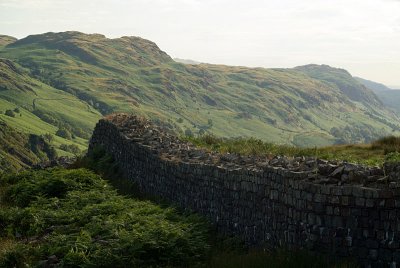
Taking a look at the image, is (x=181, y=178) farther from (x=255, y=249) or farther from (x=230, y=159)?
(x=255, y=249)

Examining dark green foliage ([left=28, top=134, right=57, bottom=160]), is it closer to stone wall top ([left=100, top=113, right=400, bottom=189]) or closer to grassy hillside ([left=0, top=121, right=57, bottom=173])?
grassy hillside ([left=0, top=121, right=57, bottom=173])

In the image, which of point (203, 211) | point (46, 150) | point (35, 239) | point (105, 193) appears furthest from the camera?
point (46, 150)

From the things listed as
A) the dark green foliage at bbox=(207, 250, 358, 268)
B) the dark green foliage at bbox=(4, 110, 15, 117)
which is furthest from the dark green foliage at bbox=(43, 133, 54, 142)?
the dark green foliage at bbox=(207, 250, 358, 268)

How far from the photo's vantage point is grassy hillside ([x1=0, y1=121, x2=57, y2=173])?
15100 cm

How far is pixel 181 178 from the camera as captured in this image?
59.4 feet

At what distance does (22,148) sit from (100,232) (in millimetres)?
154157

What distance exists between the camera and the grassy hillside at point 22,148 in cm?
15100

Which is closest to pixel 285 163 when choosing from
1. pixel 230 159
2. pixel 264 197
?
pixel 264 197

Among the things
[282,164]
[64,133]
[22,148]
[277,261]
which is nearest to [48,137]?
[64,133]

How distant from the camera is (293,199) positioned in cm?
1230

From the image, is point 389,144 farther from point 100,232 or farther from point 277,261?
point 277,261

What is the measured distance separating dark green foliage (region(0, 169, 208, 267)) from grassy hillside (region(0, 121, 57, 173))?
13062 cm

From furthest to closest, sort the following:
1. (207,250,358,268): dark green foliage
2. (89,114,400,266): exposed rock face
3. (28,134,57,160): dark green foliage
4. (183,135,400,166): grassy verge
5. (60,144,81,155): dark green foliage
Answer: (60,144,81,155): dark green foliage
(28,134,57,160): dark green foliage
(183,135,400,166): grassy verge
(207,250,358,268): dark green foliage
(89,114,400,266): exposed rock face

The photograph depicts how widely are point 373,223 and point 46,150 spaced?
164703 mm
